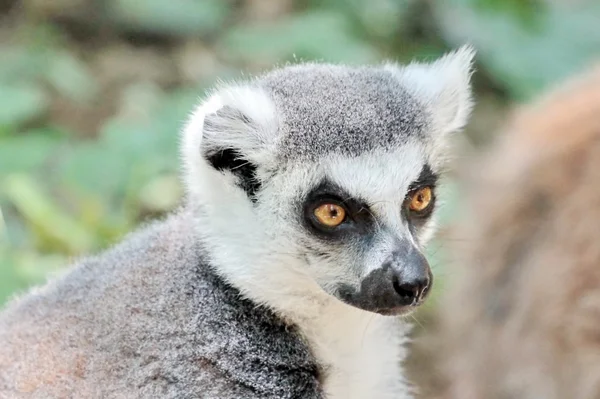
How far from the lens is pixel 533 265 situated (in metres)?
3.03

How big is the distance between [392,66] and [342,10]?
2.42m

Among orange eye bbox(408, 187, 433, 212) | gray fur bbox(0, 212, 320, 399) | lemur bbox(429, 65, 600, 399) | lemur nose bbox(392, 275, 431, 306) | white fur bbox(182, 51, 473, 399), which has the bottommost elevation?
gray fur bbox(0, 212, 320, 399)

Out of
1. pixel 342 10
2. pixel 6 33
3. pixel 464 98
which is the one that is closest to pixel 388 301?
pixel 464 98

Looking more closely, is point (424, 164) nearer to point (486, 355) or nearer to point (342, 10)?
point (486, 355)

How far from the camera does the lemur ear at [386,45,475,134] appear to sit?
1.88 m

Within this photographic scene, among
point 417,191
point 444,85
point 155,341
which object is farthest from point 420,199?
point 155,341

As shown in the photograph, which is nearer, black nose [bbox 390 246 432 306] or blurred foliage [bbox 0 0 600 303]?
black nose [bbox 390 246 432 306]

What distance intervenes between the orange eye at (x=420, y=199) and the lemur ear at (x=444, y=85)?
0.55ft

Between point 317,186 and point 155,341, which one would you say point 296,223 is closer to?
point 317,186

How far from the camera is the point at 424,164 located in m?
1.76

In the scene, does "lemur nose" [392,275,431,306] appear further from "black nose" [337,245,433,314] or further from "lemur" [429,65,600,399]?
"lemur" [429,65,600,399]

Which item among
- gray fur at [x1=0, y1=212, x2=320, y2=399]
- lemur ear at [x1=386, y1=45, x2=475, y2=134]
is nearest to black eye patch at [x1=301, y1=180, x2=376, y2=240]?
gray fur at [x1=0, y1=212, x2=320, y2=399]

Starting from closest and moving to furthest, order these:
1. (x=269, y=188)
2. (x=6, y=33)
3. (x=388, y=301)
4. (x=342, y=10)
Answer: (x=388, y=301) < (x=269, y=188) < (x=342, y=10) < (x=6, y=33)

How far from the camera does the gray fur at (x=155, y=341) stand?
64.3 inches
